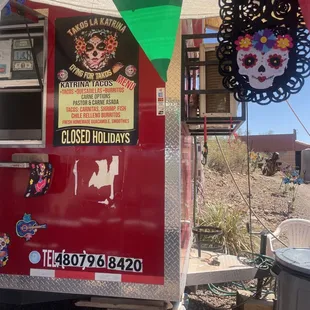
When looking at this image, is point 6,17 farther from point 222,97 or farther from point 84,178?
point 222,97

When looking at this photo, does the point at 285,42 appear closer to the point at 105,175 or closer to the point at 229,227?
the point at 105,175

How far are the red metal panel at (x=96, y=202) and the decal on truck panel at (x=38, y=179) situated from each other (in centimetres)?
7

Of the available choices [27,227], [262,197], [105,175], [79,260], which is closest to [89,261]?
[79,260]

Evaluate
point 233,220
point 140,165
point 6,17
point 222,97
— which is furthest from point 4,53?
point 233,220

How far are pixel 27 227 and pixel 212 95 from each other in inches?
75.7

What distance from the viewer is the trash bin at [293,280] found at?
8.58 feet

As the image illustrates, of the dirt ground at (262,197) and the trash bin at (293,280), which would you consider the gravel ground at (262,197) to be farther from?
the trash bin at (293,280)

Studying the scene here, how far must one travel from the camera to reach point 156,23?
1829mm

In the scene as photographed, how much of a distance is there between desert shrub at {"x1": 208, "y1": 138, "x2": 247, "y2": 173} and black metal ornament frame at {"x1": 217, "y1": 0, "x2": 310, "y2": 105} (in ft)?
35.2

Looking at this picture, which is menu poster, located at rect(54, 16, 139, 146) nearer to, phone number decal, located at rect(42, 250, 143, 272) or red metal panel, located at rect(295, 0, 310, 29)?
phone number decal, located at rect(42, 250, 143, 272)

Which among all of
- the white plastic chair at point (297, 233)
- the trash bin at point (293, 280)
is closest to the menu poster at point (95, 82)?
the trash bin at point (293, 280)

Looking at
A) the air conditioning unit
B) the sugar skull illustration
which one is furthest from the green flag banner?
the air conditioning unit

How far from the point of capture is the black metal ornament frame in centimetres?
206

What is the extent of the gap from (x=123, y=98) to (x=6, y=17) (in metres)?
1.21
